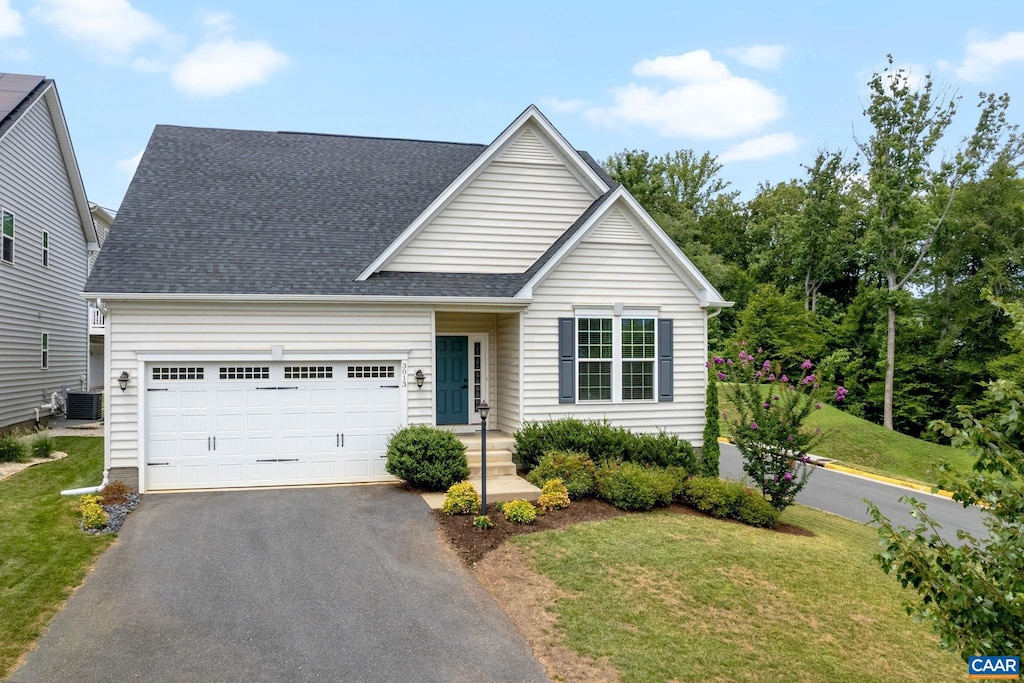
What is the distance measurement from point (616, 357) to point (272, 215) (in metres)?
7.61

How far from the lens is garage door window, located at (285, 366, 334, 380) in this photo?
12438 mm

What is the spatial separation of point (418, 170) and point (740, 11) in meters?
9.97

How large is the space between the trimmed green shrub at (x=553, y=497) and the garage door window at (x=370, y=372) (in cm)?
376

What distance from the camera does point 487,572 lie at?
8.35 m

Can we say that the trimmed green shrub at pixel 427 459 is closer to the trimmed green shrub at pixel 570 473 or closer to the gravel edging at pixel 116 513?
the trimmed green shrub at pixel 570 473

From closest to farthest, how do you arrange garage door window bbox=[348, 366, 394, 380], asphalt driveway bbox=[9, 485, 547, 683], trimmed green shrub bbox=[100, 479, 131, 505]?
asphalt driveway bbox=[9, 485, 547, 683], trimmed green shrub bbox=[100, 479, 131, 505], garage door window bbox=[348, 366, 394, 380]

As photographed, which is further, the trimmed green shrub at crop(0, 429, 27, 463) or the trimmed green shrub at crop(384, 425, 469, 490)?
the trimmed green shrub at crop(0, 429, 27, 463)

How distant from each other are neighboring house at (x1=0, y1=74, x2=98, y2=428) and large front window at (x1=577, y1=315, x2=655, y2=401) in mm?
13515

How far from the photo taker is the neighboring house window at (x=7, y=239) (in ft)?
53.4

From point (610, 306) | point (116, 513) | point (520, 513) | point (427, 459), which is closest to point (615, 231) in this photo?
point (610, 306)

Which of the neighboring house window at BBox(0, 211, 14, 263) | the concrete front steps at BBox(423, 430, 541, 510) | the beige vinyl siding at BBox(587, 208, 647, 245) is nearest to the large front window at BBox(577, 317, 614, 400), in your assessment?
the beige vinyl siding at BBox(587, 208, 647, 245)

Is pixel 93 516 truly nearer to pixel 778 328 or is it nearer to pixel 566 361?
pixel 566 361

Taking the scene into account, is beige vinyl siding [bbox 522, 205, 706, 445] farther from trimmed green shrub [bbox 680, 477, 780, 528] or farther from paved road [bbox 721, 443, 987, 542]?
paved road [bbox 721, 443, 987, 542]

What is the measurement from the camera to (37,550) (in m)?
8.66
